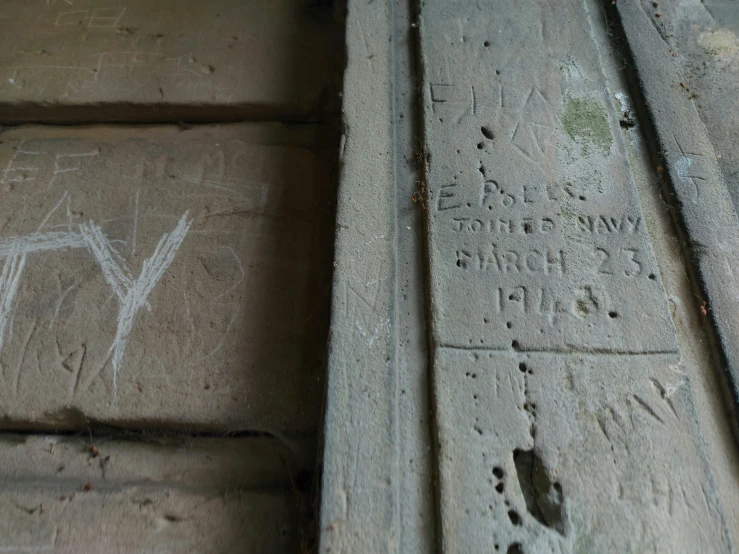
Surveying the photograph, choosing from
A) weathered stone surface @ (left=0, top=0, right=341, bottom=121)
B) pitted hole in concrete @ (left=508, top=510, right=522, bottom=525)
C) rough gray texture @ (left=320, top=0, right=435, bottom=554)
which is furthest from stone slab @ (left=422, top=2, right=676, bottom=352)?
weathered stone surface @ (left=0, top=0, right=341, bottom=121)

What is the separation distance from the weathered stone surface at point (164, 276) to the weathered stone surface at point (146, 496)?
0.34 ft

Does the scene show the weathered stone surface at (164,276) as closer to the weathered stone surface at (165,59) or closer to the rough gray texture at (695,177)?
the weathered stone surface at (165,59)

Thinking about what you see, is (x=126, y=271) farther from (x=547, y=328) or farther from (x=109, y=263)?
(x=547, y=328)

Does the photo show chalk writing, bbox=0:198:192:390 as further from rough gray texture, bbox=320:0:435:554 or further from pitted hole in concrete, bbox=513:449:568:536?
pitted hole in concrete, bbox=513:449:568:536

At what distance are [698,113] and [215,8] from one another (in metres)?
2.65

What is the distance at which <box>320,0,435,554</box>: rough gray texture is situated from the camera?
1.35 m

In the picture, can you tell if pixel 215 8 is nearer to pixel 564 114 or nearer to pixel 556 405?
pixel 564 114

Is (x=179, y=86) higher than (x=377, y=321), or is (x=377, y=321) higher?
(x=179, y=86)

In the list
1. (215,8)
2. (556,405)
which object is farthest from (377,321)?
(215,8)

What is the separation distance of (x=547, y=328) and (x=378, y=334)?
581mm

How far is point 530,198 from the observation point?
1802mm

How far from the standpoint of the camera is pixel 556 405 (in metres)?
1.48

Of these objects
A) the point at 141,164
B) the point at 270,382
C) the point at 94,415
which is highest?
the point at 141,164

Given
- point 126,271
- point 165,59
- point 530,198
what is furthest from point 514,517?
point 165,59
